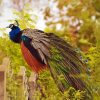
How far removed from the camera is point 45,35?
5.16m

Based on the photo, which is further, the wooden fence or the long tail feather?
the long tail feather

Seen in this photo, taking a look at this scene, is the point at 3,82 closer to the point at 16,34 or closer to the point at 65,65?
the point at 65,65

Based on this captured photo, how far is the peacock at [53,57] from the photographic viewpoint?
4887mm

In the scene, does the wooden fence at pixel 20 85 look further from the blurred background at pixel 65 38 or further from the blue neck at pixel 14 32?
the blue neck at pixel 14 32

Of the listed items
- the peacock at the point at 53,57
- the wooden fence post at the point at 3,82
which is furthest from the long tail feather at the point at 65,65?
the wooden fence post at the point at 3,82

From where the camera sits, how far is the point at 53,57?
5.03 m

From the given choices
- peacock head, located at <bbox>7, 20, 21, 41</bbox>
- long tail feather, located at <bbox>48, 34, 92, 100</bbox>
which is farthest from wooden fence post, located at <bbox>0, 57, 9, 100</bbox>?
peacock head, located at <bbox>7, 20, 21, 41</bbox>

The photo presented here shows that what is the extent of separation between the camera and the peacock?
4.89m

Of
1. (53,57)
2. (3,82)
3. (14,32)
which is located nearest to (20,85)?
(3,82)

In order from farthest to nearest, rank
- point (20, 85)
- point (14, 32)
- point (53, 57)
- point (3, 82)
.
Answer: point (14, 32) → point (53, 57) → point (20, 85) → point (3, 82)

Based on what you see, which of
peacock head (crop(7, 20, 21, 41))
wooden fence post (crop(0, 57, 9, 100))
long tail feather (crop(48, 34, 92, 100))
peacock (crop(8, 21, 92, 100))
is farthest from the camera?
peacock head (crop(7, 20, 21, 41))

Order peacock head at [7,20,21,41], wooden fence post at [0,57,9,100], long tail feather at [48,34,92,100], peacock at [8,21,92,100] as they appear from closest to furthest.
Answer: wooden fence post at [0,57,9,100]
long tail feather at [48,34,92,100]
peacock at [8,21,92,100]
peacock head at [7,20,21,41]

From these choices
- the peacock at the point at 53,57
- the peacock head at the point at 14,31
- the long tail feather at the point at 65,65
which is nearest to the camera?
the long tail feather at the point at 65,65

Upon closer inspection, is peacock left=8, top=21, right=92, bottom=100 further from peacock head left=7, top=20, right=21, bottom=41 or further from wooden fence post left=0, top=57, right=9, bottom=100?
wooden fence post left=0, top=57, right=9, bottom=100
